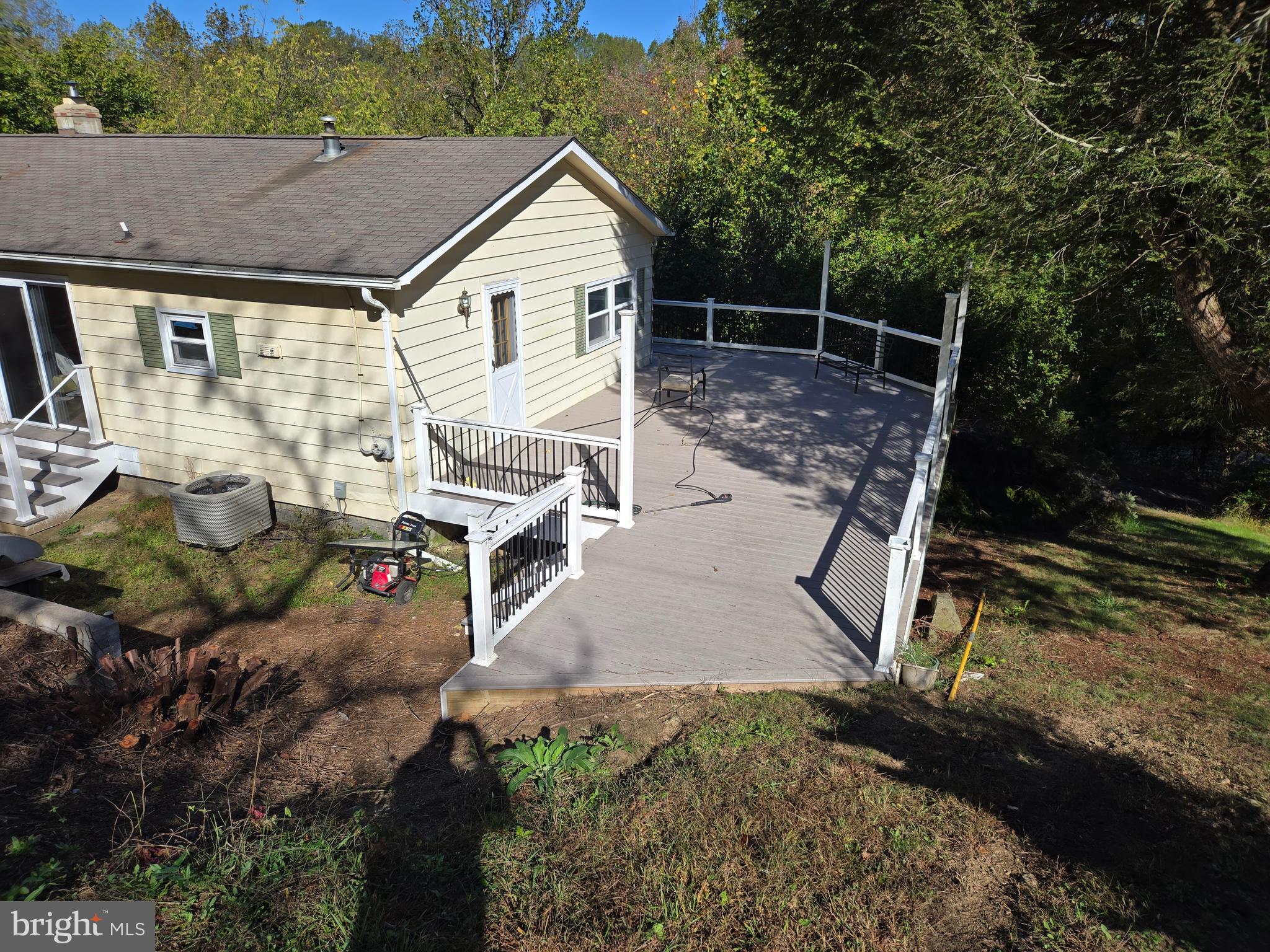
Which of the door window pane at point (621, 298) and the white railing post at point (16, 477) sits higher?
the door window pane at point (621, 298)

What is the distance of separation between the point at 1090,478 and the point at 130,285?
15.8 meters

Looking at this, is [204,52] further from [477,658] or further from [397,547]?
[477,658]

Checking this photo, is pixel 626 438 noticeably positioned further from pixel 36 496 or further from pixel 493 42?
pixel 493 42

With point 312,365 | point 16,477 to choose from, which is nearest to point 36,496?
point 16,477

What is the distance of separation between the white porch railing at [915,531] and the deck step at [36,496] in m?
10.0

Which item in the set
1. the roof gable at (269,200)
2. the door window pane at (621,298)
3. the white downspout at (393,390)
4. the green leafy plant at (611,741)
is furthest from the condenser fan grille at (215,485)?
the door window pane at (621,298)

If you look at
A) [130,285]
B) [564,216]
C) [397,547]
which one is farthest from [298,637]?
[564,216]

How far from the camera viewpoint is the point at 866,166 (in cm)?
1044

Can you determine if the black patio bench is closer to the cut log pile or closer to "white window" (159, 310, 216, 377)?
"white window" (159, 310, 216, 377)

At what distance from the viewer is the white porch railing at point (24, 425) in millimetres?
9984

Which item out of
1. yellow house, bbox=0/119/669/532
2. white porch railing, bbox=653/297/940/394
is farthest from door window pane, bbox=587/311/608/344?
white porch railing, bbox=653/297/940/394

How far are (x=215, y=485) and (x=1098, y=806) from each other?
358 inches

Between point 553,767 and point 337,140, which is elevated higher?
point 337,140

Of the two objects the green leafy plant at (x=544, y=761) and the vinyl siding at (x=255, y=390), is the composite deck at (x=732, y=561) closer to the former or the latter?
the green leafy plant at (x=544, y=761)
